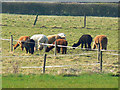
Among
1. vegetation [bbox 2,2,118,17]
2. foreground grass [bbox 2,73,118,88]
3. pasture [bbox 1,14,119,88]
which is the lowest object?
foreground grass [bbox 2,73,118,88]

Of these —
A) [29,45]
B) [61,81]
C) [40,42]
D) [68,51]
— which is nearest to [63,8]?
[68,51]

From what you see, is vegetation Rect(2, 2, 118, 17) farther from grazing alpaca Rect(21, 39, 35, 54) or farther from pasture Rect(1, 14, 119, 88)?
grazing alpaca Rect(21, 39, 35, 54)

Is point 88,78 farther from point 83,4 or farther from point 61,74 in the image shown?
point 83,4

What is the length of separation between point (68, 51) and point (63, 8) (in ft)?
95.2

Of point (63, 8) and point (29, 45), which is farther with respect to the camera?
point (63, 8)

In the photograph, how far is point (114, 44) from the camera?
89.3 feet

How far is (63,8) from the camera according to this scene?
169ft

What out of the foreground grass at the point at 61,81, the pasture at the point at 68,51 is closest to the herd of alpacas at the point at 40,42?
the pasture at the point at 68,51

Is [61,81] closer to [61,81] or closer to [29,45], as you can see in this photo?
[61,81]

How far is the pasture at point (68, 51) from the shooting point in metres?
15.5

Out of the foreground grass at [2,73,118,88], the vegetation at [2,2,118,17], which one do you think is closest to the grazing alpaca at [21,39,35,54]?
the foreground grass at [2,73,118,88]

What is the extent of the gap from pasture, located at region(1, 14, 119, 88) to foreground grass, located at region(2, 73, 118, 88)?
691mm

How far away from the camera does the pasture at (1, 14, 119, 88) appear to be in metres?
15.5

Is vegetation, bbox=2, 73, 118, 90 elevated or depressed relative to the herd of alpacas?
depressed
